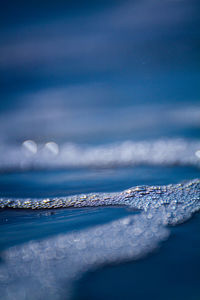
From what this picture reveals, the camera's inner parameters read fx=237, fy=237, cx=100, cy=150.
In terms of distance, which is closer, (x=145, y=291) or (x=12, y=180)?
(x=145, y=291)

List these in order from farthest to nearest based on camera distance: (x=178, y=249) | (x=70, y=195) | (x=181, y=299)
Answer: (x=70, y=195) → (x=178, y=249) → (x=181, y=299)

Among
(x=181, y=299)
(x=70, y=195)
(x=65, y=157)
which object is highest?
(x=65, y=157)

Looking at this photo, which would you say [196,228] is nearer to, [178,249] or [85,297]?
[178,249]

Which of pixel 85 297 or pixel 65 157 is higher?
pixel 65 157

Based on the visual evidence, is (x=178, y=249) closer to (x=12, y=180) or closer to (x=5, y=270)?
(x=5, y=270)

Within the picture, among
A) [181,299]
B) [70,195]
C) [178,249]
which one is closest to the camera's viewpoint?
[181,299]

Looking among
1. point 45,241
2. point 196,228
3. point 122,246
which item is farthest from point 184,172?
point 45,241
